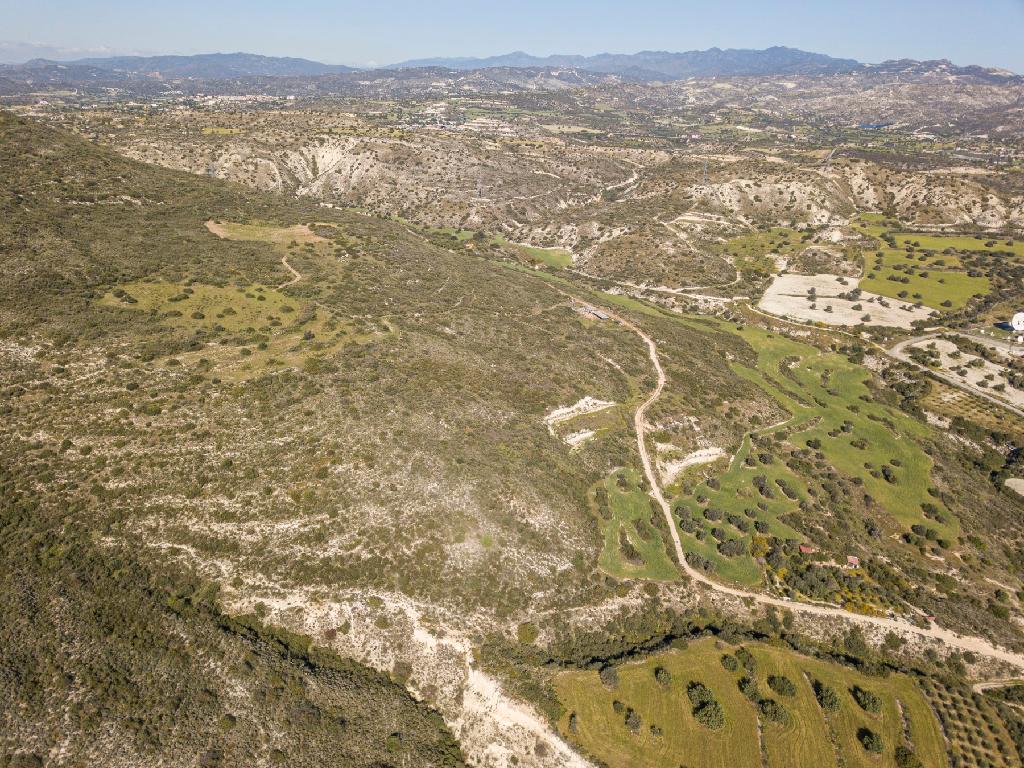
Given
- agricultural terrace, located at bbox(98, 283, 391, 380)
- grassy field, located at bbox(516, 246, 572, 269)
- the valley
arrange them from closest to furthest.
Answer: the valley → agricultural terrace, located at bbox(98, 283, 391, 380) → grassy field, located at bbox(516, 246, 572, 269)

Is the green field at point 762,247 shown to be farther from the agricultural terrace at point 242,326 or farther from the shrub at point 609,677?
the shrub at point 609,677

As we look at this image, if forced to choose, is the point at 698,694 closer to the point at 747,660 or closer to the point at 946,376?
the point at 747,660

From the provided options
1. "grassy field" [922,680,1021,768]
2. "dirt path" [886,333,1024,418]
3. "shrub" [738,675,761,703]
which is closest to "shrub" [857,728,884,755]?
"grassy field" [922,680,1021,768]

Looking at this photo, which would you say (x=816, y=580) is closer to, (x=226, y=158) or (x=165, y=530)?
(x=165, y=530)

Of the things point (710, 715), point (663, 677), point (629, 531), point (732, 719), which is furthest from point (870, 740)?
point (629, 531)

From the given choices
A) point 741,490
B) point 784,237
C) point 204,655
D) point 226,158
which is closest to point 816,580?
point 741,490

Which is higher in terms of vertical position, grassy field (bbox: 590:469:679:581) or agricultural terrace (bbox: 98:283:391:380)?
agricultural terrace (bbox: 98:283:391:380)

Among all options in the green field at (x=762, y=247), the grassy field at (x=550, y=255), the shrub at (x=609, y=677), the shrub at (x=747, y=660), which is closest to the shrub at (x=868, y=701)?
the shrub at (x=747, y=660)

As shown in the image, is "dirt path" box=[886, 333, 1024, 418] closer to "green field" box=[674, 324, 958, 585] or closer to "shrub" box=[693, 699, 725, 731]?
"green field" box=[674, 324, 958, 585]
